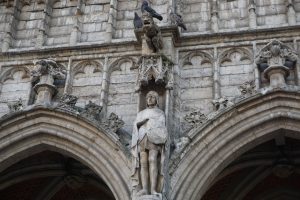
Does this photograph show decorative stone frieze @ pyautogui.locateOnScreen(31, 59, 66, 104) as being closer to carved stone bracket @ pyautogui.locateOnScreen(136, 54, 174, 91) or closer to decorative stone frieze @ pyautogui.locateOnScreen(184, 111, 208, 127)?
carved stone bracket @ pyautogui.locateOnScreen(136, 54, 174, 91)

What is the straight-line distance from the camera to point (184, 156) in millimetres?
10406

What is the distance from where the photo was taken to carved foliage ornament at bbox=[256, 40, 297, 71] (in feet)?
36.4

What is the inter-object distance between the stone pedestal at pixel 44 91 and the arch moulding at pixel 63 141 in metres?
0.30

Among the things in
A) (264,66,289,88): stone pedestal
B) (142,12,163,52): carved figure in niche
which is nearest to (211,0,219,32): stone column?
(142,12,163,52): carved figure in niche

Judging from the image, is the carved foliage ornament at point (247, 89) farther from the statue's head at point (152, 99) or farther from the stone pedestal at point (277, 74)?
the statue's head at point (152, 99)

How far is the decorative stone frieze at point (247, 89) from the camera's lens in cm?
1083

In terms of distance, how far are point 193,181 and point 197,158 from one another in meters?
0.37

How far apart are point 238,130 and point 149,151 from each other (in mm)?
1528

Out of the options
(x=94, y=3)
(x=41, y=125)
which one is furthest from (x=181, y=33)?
(x=41, y=125)

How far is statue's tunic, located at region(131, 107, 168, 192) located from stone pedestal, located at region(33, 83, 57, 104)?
6.57ft

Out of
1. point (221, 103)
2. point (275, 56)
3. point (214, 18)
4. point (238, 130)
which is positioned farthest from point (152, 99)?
point (214, 18)

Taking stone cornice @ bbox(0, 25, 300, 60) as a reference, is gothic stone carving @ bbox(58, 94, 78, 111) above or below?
below

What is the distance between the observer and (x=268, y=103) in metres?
10.7

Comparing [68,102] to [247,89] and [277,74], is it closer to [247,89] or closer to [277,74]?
[247,89]
